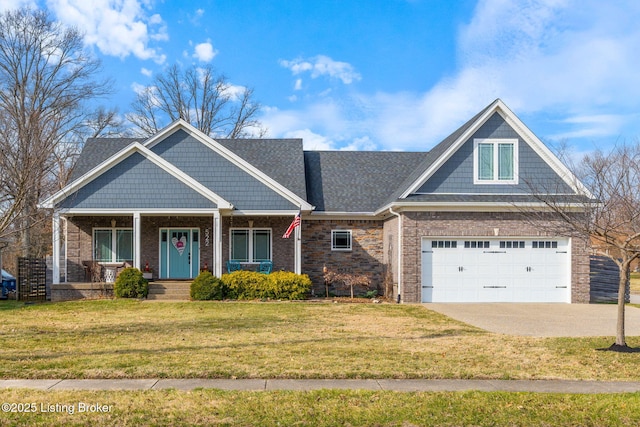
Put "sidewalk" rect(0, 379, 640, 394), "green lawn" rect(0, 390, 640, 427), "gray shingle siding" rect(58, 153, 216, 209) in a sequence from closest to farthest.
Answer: "green lawn" rect(0, 390, 640, 427) → "sidewalk" rect(0, 379, 640, 394) → "gray shingle siding" rect(58, 153, 216, 209)

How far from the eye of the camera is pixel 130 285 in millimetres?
18641

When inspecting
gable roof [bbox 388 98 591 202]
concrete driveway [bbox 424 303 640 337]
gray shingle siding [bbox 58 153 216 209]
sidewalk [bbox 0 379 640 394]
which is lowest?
concrete driveway [bbox 424 303 640 337]

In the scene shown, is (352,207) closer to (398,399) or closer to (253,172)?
(253,172)

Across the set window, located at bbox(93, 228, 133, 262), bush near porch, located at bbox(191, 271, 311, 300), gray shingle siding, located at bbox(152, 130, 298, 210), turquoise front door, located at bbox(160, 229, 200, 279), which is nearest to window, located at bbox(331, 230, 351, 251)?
gray shingle siding, located at bbox(152, 130, 298, 210)

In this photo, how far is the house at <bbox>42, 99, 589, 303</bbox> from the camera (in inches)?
727

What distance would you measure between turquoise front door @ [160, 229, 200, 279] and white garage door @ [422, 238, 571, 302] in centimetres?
891

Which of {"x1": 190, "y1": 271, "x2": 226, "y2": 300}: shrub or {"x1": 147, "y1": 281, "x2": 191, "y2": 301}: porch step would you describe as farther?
{"x1": 147, "y1": 281, "x2": 191, "y2": 301}: porch step

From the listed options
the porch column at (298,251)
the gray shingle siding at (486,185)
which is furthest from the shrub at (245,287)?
the gray shingle siding at (486,185)

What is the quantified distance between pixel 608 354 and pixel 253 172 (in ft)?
47.9

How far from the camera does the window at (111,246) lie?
836 inches

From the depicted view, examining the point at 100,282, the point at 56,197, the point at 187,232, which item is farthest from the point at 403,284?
the point at 56,197

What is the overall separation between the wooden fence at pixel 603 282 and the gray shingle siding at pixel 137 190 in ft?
47.1

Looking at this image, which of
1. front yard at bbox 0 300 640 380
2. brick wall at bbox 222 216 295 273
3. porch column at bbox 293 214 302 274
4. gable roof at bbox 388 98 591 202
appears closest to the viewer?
front yard at bbox 0 300 640 380

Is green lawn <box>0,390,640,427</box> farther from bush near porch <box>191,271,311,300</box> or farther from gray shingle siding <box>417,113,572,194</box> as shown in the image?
gray shingle siding <box>417,113,572,194</box>
